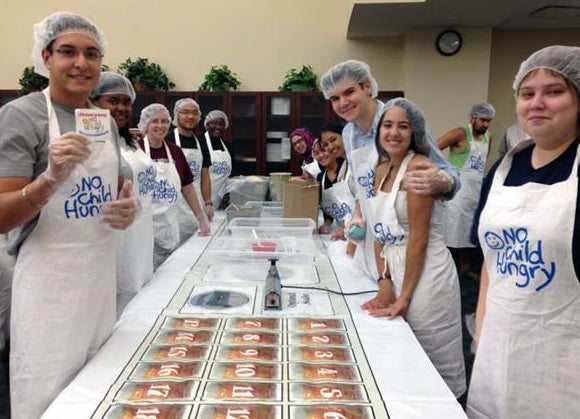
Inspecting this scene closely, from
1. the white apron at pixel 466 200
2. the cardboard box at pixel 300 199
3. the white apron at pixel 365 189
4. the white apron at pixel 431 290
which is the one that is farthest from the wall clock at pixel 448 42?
the white apron at pixel 431 290

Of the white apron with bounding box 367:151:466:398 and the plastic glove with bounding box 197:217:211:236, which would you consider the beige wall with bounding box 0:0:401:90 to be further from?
the white apron with bounding box 367:151:466:398

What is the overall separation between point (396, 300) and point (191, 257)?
1051 millimetres

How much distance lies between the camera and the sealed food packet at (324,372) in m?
1.05

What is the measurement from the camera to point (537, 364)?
1.14 metres

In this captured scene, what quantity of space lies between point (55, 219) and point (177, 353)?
47 cm

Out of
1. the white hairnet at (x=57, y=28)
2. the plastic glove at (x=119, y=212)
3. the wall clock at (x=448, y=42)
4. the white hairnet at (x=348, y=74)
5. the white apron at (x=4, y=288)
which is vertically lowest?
the white apron at (x=4, y=288)

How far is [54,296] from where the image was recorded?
1.17m

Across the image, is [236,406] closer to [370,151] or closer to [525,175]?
[525,175]

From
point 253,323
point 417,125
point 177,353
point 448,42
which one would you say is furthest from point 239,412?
point 448,42

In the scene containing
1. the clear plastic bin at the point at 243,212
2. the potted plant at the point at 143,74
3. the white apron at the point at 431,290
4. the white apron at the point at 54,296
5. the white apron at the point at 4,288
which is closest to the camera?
the white apron at the point at 54,296

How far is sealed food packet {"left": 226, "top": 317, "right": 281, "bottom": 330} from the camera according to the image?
1.33 m

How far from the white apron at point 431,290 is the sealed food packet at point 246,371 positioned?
2.23 feet

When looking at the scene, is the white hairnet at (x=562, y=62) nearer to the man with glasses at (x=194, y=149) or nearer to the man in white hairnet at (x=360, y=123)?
the man in white hairnet at (x=360, y=123)

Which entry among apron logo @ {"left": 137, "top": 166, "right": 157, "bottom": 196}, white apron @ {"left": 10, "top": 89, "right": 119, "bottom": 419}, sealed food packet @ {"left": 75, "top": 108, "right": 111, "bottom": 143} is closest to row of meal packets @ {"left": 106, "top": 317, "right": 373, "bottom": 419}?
white apron @ {"left": 10, "top": 89, "right": 119, "bottom": 419}
